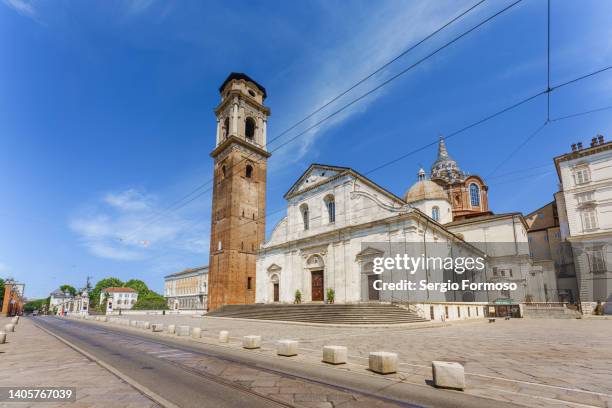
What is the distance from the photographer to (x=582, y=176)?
32844 mm

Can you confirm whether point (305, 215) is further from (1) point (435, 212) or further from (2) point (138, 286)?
(2) point (138, 286)

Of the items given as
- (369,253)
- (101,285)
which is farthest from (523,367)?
(101,285)

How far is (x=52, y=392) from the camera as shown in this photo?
518 centimetres

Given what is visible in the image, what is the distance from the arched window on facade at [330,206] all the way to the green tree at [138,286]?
3220 inches

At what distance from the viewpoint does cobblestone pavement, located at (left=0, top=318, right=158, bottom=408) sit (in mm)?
4734

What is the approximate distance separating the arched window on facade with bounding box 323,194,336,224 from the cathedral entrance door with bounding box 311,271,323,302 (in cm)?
526

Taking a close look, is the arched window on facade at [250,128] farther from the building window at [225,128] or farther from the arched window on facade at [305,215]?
the arched window on facade at [305,215]

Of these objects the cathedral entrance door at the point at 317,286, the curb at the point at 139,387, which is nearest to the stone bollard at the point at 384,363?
the curb at the point at 139,387

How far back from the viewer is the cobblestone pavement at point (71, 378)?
15.5ft

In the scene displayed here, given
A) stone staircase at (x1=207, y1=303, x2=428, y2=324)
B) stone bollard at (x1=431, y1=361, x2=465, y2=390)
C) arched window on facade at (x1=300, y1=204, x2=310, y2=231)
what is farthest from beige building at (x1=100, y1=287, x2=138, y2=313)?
stone bollard at (x1=431, y1=361, x2=465, y2=390)

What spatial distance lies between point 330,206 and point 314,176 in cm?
380

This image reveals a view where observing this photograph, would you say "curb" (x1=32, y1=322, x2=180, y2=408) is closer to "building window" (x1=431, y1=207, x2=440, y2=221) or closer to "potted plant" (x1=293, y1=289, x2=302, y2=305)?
"potted plant" (x1=293, y1=289, x2=302, y2=305)

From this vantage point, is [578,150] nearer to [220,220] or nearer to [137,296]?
[220,220]

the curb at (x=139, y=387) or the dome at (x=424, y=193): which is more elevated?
the dome at (x=424, y=193)
